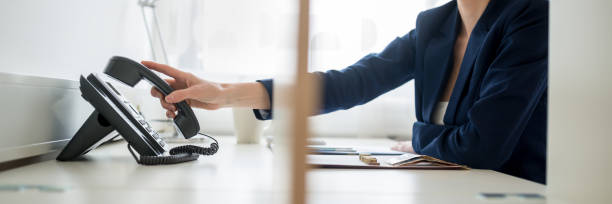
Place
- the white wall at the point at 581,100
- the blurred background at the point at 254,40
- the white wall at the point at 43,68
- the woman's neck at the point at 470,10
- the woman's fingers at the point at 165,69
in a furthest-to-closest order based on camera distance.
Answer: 1. the blurred background at the point at 254,40
2. the woman's neck at the point at 470,10
3. the woman's fingers at the point at 165,69
4. the white wall at the point at 43,68
5. the white wall at the point at 581,100

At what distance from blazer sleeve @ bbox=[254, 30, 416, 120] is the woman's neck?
0.56 feet

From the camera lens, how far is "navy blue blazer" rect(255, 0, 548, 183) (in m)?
0.93

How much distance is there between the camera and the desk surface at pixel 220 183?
434mm

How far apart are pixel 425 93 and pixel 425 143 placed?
0.55 feet

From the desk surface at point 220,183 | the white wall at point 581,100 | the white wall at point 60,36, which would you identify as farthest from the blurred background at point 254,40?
the white wall at point 581,100

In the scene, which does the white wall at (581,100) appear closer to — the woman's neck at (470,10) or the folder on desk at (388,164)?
the folder on desk at (388,164)

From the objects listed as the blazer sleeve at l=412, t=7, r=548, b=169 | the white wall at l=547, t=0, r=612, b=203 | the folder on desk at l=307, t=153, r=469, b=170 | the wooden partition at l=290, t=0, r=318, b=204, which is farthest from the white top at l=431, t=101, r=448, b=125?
the wooden partition at l=290, t=0, r=318, b=204

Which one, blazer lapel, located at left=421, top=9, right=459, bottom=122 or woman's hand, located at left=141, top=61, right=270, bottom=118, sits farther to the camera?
blazer lapel, located at left=421, top=9, right=459, bottom=122

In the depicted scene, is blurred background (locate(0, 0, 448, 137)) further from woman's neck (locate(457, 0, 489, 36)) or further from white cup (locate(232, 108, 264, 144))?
woman's neck (locate(457, 0, 489, 36))

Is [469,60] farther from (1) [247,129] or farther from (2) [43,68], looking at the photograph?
(2) [43,68]

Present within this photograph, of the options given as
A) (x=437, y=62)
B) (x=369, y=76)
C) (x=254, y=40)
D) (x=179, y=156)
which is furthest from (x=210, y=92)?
(x=254, y=40)

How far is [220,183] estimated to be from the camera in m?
0.53

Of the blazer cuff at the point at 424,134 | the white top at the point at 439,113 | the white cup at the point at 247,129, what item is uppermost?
the white top at the point at 439,113

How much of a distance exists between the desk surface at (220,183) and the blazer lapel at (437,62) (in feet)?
1.49
